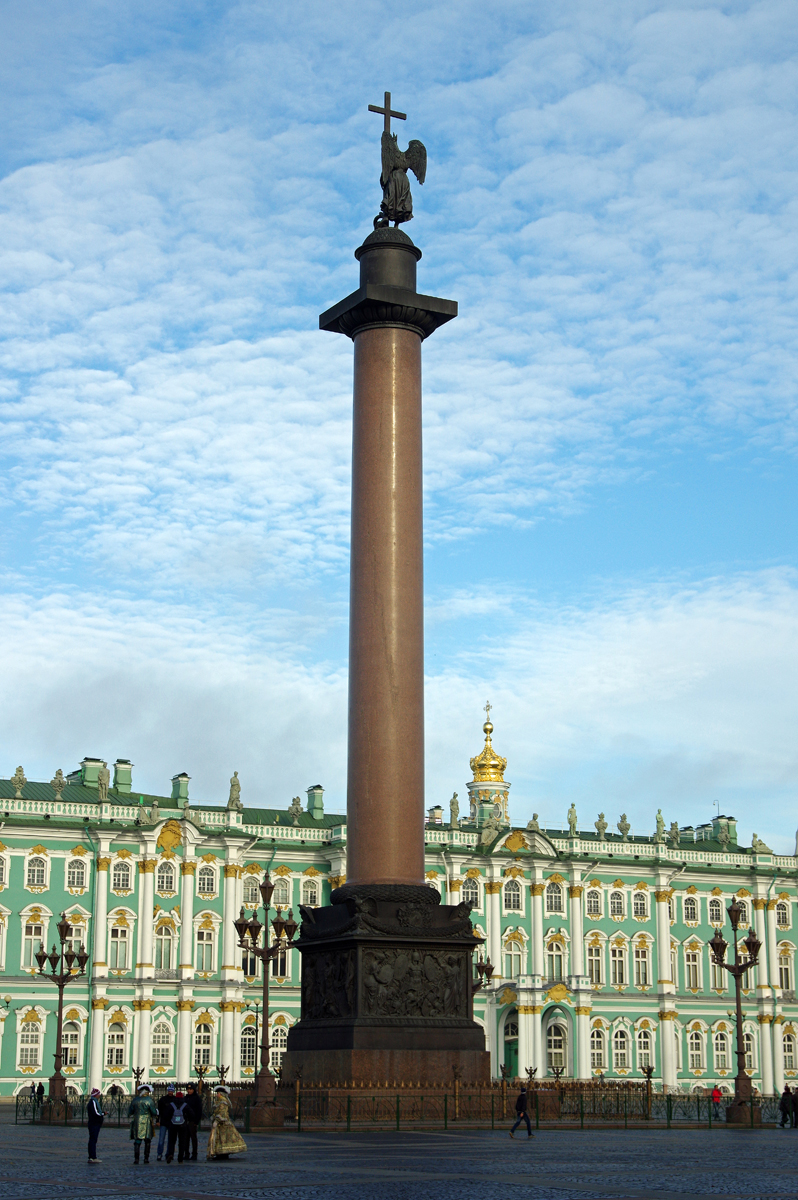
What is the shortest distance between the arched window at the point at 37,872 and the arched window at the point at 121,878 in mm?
3420

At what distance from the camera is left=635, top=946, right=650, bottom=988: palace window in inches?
3474

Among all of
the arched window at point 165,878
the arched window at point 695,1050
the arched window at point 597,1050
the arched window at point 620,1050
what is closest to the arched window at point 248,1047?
the arched window at point 165,878

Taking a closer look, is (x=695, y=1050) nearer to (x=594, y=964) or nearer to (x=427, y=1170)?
(x=594, y=964)

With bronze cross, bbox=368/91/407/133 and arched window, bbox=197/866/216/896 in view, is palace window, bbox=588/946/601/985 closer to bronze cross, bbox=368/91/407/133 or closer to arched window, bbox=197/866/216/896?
arched window, bbox=197/866/216/896

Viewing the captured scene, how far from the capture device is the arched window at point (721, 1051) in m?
88.9

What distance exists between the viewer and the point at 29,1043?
71.6m

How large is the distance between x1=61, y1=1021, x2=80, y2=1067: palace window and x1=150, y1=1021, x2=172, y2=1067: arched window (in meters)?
3.64

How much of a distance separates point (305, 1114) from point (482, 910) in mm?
54963

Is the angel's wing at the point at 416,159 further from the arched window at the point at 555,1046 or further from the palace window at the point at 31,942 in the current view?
the arched window at the point at 555,1046

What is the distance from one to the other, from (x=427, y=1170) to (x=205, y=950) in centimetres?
5916

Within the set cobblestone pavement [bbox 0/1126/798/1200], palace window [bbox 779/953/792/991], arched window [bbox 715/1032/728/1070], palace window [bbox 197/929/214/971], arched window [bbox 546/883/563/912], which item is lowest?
arched window [bbox 715/1032/728/1070]

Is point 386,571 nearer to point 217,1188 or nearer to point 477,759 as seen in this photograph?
point 217,1188

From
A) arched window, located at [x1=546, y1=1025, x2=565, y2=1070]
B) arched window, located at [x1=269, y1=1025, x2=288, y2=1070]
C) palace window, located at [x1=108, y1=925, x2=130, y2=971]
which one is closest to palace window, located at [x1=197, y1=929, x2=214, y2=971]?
palace window, located at [x1=108, y1=925, x2=130, y2=971]

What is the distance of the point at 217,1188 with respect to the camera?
18.8 meters
